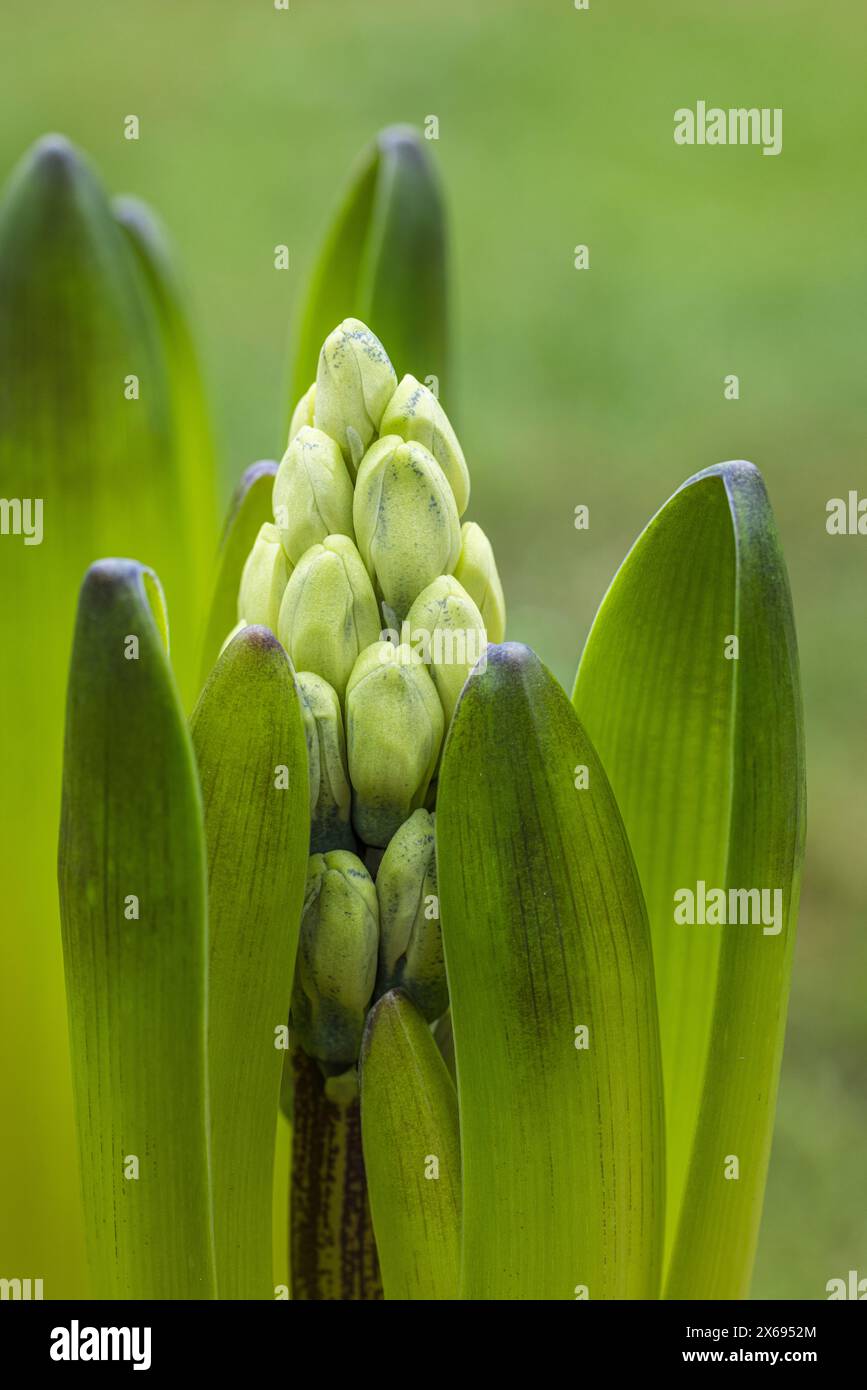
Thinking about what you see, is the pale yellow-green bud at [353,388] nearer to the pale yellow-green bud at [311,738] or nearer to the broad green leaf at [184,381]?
the pale yellow-green bud at [311,738]

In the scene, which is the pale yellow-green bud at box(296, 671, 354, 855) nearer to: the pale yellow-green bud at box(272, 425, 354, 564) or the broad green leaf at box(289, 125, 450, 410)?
the pale yellow-green bud at box(272, 425, 354, 564)

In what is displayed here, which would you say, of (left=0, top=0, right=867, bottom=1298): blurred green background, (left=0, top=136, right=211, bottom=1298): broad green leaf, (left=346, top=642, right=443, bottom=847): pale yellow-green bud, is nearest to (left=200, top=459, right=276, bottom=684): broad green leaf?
(left=0, top=136, right=211, bottom=1298): broad green leaf

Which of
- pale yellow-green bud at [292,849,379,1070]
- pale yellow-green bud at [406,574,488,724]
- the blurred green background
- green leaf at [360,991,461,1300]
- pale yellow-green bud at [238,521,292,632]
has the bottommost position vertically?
green leaf at [360,991,461,1300]

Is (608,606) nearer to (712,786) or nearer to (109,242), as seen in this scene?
(712,786)

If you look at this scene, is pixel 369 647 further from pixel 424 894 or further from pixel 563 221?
pixel 563 221

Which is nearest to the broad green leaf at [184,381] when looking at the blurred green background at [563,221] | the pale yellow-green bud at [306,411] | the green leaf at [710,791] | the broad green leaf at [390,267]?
the broad green leaf at [390,267]

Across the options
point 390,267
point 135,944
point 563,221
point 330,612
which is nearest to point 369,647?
point 330,612
